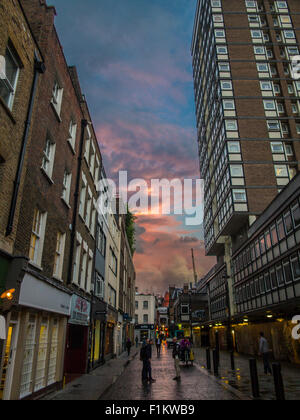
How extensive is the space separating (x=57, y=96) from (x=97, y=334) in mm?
14830

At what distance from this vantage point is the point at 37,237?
9.86 metres

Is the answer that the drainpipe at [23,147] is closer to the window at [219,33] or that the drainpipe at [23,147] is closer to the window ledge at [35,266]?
the window ledge at [35,266]

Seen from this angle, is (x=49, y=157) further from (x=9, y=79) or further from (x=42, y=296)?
(x=42, y=296)

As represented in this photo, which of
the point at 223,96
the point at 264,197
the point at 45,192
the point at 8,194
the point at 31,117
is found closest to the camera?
the point at 8,194

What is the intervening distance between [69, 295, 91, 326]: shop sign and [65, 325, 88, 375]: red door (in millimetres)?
774

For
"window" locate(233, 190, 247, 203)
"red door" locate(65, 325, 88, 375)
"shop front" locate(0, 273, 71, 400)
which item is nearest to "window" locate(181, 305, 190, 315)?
"window" locate(233, 190, 247, 203)

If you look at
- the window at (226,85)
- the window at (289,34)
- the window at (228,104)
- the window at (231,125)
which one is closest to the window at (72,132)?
the window at (231,125)

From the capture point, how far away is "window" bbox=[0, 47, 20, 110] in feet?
25.5

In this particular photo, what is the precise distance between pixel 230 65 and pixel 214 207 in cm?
2020

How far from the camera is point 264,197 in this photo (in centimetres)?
3412

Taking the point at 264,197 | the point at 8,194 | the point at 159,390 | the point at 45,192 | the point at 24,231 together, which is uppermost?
the point at 264,197
